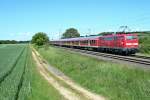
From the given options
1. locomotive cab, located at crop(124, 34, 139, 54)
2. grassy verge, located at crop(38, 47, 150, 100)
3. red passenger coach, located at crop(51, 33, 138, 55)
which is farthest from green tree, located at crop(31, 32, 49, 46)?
grassy verge, located at crop(38, 47, 150, 100)

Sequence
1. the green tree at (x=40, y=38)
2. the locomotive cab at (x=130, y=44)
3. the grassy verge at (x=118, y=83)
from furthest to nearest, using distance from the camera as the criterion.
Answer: the green tree at (x=40, y=38)
the locomotive cab at (x=130, y=44)
the grassy verge at (x=118, y=83)

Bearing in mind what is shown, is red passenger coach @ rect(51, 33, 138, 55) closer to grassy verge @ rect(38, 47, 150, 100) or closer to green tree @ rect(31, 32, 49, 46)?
grassy verge @ rect(38, 47, 150, 100)

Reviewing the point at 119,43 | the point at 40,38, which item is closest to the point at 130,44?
the point at 119,43

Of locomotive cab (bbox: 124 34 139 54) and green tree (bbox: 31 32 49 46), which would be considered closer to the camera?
locomotive cab (bbox: 124 34 139 54)

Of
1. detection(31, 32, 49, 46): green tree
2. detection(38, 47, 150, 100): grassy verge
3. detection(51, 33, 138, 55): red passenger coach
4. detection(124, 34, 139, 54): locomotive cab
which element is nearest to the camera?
detection(38, 47, 150, 100): grassy verge

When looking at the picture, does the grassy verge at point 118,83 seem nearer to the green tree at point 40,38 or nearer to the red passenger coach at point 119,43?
the red passenger coach at point 119,43

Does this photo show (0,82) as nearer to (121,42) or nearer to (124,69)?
(124,69)

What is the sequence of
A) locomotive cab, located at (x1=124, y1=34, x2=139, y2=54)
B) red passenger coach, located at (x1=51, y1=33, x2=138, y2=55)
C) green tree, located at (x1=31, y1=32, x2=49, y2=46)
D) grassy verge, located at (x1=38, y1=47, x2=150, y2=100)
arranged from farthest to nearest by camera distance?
green tree, located at (x1=31, y1=32, x2=49, y2=46)
red passenger coach, located at (x1=51, y1=33, x2=138, y2=55)
locomotive cab, located at (x1=124, y1=34, x2=139, y2=54)
grassy verge, located at (x1=38, y1=47, x2=150, y2=100)

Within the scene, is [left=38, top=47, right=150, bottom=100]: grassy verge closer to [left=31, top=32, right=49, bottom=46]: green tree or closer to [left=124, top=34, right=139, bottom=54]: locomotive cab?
[left=124, top=34, right=139, bottom=54]: locomotive cab

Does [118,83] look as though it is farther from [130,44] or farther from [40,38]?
[40,38]

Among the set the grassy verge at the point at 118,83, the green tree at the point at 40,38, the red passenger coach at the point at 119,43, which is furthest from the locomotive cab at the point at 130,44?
the green tree at the point at 40,38

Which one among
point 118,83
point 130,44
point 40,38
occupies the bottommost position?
point 40,38

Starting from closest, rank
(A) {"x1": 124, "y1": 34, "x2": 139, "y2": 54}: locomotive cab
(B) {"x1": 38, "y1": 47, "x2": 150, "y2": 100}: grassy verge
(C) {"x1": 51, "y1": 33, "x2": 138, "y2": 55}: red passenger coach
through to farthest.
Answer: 1. (B) {"x1": 38, "y1": 47, "x2": 150, "y2": 100}: grassy verge
2. (A) {"x1": 124, "y1": 34, "x2": 139, "y2": 54}: locomotive cab
3. (C) {"x1": 51, "y1": 33, "x2": 138, "y2": 55}: red passenger coach

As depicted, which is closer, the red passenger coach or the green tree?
the red passenger coach
